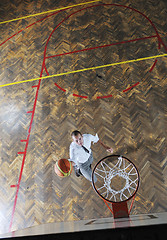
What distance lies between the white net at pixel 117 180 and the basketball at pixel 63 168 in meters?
0.50

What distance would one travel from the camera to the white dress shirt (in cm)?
409

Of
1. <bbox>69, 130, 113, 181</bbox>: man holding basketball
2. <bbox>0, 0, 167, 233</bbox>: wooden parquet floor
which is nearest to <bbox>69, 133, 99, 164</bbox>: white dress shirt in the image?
<bbox>69, 130, 113, 181</bbox>: man holding basketball

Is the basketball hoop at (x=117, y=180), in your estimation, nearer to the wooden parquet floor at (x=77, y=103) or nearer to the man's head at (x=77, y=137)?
the wooden parquet floor at (x=77, y=103)

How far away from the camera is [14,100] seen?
5.04 metres

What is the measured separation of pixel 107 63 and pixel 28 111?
207 cm

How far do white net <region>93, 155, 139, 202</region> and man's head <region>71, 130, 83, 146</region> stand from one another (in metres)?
0.63

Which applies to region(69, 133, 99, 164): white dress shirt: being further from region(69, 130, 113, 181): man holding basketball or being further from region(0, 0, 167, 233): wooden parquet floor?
region(0, 0, 167, 233): wooden parquet floor

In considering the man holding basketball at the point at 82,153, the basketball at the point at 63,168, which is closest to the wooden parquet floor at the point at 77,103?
the man holding basketball at the point at 82,153

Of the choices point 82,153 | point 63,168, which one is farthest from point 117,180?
point 63,168

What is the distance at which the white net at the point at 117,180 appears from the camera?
3762 mm

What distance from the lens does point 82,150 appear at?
415 cm

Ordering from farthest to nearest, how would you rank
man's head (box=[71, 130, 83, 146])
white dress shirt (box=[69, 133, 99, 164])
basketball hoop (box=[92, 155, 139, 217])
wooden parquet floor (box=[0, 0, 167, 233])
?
1. man's head (box=[71, 130, 83, 146])
2. white dress shirt (box=[69, 133, 99, 164])
3. wooden parquet floor (box=[0, 0, 167, 233])
4. basketball hoop (box=[92, 155, 139, 217])

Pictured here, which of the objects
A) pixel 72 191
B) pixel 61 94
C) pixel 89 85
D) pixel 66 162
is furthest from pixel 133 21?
pixel 72 191

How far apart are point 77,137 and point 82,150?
300 millimetres
